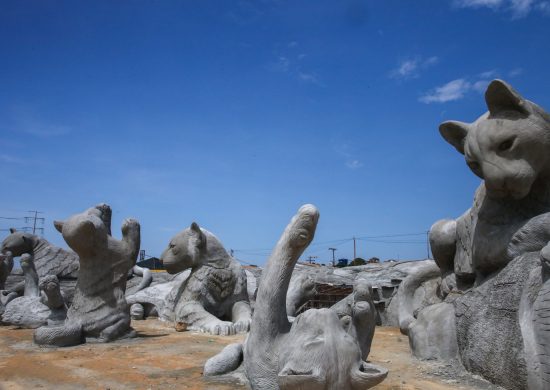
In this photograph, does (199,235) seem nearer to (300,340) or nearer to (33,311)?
(33,311)

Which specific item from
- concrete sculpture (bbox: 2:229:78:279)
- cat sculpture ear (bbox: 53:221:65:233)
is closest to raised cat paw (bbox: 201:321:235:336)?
cat sculpture ear (bbox: 53:221:65:233)

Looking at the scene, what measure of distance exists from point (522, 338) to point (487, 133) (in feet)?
4.91

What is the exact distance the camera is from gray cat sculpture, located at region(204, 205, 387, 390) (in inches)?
87.7

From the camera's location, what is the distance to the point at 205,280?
6797 mm

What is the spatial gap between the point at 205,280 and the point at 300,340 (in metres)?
4.56

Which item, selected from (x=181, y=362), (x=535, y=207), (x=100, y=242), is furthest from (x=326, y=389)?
(x=100, y=242)

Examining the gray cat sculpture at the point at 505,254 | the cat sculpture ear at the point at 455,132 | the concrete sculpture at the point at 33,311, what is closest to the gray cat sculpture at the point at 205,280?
the concrete sculpture at the point at 33,311

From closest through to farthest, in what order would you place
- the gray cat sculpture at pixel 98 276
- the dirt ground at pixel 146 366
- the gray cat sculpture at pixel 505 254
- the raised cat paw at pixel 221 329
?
1. the gray cat sculpture at pixel 505 254
2. the dirt ground at pixel 146 366
3. the gray cat sculpture at pixel 98 276
4. the raised cat paw at pixel 221 329

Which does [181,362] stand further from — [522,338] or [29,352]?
[522,338]

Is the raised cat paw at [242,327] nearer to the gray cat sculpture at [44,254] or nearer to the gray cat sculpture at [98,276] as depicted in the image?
the gray cat sculpture at [98,276]

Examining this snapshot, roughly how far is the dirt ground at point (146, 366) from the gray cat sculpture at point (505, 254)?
0.26 meters

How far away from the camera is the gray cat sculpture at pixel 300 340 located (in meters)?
2.23

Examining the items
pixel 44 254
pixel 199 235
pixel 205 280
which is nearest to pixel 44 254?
pixel 44 254

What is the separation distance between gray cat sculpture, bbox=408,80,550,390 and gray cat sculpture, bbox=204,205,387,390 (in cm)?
100
